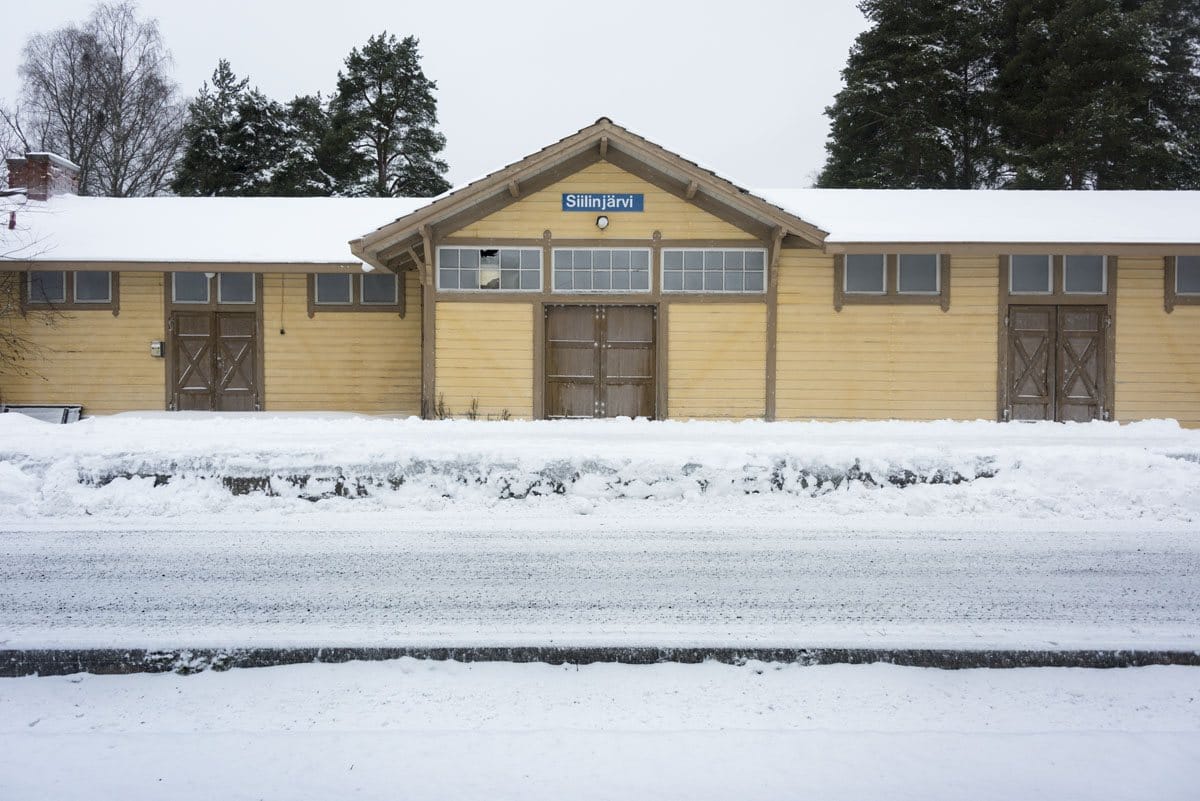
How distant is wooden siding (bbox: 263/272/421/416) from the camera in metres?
17.4

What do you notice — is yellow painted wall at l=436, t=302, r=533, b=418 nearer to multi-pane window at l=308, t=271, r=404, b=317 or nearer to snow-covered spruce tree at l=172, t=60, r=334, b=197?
multi-pane window at l=308, t=271, r=404, b=317

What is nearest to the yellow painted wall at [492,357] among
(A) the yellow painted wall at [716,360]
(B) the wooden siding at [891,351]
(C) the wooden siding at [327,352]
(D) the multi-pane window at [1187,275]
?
(A) the yellow painted wall at [716,360]

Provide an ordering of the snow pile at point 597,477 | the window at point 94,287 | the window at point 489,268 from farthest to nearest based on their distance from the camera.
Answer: the window at point 94,287, the window at point 489,268, the snow pile at point 597,477

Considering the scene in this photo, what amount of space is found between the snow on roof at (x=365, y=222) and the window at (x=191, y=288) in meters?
0.69

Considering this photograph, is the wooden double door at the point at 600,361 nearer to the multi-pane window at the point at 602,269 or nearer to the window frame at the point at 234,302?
the multi-pane window at the point at 602,269

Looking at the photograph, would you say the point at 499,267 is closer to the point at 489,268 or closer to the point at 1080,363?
the point at 489,268

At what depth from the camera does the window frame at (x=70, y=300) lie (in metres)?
17.0

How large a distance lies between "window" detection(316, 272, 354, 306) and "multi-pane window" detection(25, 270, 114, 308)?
4281 millimetres

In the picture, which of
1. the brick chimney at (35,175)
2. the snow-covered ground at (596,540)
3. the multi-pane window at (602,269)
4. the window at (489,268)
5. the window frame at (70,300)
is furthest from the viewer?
the brick chimney at (35,175)

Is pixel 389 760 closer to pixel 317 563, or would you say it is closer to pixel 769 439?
pixel 317 563

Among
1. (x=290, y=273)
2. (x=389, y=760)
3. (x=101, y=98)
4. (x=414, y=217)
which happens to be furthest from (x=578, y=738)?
(x=101, y=98)

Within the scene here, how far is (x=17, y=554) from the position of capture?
21.4ft

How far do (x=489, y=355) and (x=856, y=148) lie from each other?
2655 centimetres

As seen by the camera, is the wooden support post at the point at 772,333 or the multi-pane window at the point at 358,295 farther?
the multi-pane window at the point at 358,295
